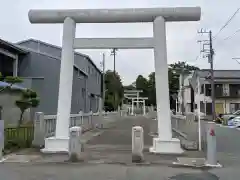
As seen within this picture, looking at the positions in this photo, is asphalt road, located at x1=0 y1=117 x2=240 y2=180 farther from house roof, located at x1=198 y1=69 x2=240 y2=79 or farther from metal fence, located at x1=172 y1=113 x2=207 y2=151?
house roof, located at x1=198 y1=69 x2=240 y2=79

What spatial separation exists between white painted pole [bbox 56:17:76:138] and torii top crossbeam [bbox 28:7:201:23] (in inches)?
14.7

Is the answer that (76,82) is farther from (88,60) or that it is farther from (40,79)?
(88,60)

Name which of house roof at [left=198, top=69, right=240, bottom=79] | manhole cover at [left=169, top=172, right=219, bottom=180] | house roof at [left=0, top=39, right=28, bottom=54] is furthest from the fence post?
house roof at [left=198, top=69, right=240, bottom=79]

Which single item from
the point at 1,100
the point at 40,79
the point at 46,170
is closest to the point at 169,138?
the point at 46,170

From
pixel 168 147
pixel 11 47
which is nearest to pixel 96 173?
pixel 168 147

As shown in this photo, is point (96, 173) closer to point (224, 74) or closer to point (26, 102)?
point (26, 102)

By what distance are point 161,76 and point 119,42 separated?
203cm

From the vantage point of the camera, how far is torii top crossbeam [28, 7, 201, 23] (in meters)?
13.1

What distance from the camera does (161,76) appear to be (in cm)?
1321

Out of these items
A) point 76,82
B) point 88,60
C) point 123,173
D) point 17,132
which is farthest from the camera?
point 88,60

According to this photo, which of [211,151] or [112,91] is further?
[112,91]

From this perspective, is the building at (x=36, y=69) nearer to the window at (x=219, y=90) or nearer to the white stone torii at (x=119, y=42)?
the white stone torii at (x=119, y=42)

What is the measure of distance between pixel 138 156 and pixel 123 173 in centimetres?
177

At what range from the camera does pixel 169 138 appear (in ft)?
42.4
